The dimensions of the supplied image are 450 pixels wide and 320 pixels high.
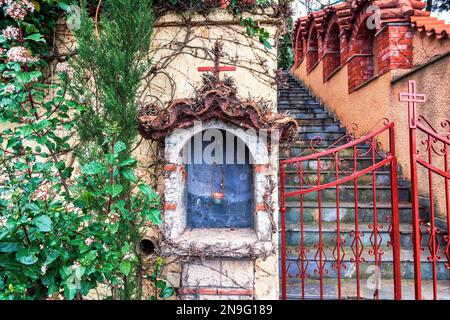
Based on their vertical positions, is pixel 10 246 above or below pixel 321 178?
below

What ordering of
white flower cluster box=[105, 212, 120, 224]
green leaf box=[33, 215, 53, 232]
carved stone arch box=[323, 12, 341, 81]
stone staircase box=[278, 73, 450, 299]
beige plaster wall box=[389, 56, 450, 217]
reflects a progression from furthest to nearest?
carved stone arch box=[323, 12, 341, 81] → beige plaster wall box=[389, 56, 450, 217] → stone staircase box=[278, 73, 450, 299] → white flower cluster box=[105, 212, 120, 224] → green leaf box=[33, 215, 53, 232]

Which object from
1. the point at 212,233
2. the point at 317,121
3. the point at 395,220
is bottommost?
the point at 212,233

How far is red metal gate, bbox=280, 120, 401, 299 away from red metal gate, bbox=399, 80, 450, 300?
0.40 ft

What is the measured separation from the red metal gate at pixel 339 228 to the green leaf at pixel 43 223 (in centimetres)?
141

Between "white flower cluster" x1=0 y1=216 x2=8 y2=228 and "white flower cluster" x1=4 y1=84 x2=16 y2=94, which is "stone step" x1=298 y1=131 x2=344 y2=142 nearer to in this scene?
"white flower cluster" x1=4 y1=84 x2=16 y2=94

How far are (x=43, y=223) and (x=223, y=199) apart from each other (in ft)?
4.20

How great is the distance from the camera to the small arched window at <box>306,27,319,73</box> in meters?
7.39

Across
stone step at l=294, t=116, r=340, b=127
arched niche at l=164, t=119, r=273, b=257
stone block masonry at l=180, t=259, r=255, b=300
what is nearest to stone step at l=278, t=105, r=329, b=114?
stone step at l=294, t=116, r=340, b=127

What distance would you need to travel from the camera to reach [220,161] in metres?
2.24

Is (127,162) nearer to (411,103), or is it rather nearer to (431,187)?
(411,103)

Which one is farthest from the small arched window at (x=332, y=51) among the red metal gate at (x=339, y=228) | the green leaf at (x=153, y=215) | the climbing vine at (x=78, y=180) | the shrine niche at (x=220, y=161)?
the green leaf at (x=153, y=215)

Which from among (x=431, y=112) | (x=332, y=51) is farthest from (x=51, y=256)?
Answer: (x=332, y=51)

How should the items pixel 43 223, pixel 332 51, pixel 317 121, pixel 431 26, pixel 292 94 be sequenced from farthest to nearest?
pixel 292 94, pixel 332 51, pixel 317 121, pixel 431 26, pixel 43 223

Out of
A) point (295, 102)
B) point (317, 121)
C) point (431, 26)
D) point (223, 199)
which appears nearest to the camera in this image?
point (223, 199)
